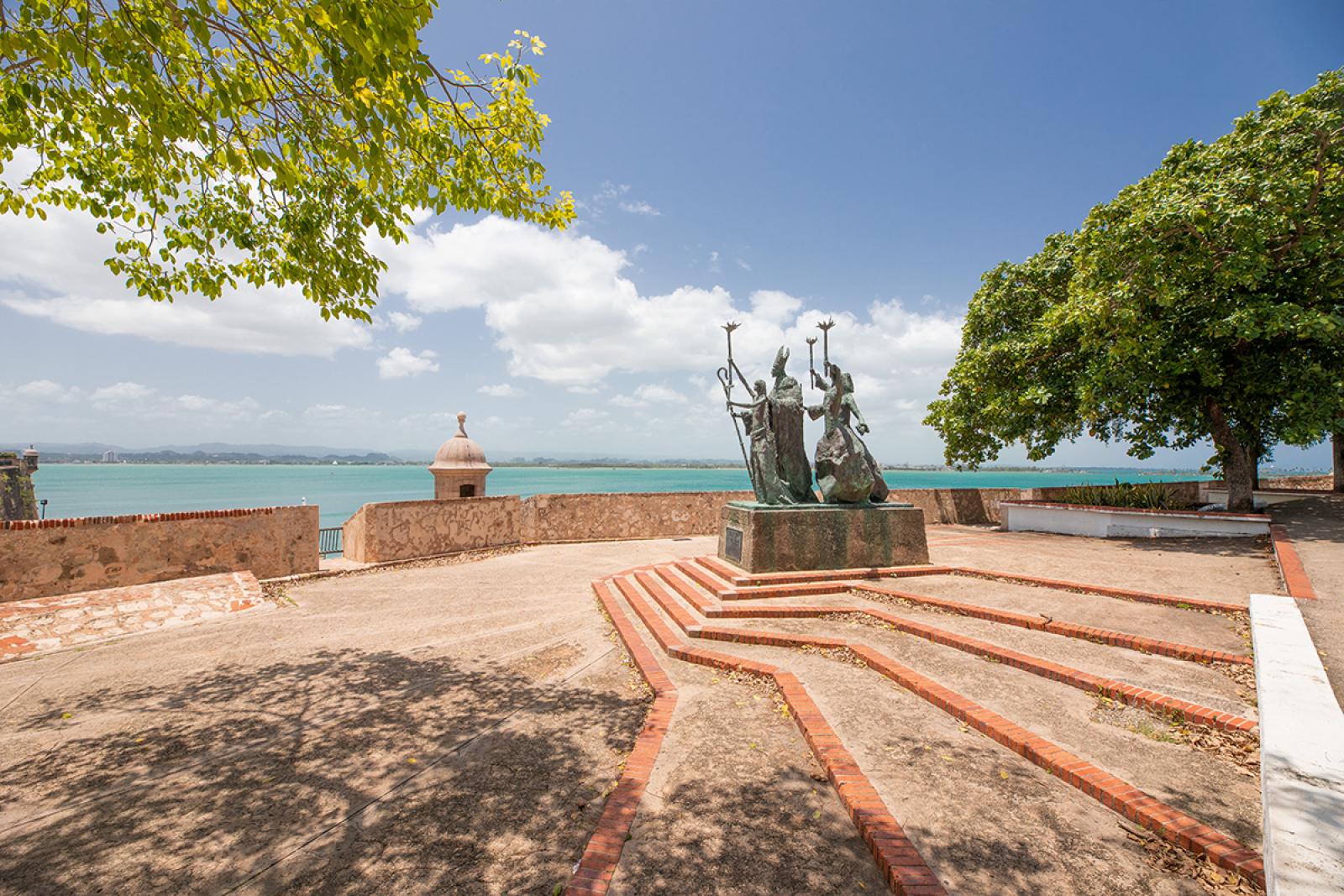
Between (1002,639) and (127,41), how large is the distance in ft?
30.5

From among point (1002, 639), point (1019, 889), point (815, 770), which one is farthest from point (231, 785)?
point (1002, 639)

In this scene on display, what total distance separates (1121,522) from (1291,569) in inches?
246

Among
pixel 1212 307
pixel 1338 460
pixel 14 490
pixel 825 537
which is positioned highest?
pixel 1212 307

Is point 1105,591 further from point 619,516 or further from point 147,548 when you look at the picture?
point 147,548

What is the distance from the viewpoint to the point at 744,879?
2867mm

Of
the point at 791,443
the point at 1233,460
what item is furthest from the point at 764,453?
the point at 1233,460

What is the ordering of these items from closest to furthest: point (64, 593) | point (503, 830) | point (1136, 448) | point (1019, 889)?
point (1019, 889), point (503, 830), point (64, 593), point (1136, 448)

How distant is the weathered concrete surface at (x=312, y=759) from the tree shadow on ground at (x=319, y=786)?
14mm

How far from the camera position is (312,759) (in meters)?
4.10

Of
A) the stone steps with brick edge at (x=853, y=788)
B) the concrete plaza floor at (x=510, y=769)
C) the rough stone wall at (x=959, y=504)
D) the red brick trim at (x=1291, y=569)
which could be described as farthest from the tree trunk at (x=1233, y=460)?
the stone steps with brick edge at (x=853, y=788)

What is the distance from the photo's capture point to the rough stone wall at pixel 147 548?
350 inches

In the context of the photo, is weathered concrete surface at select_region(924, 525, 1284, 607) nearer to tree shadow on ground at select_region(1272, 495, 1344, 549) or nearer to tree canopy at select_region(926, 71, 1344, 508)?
tree shadow on ground at select_region(1272, 495, 1344, 549)

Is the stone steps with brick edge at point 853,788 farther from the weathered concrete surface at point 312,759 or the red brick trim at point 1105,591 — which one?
the red brick trim at point 1105,591

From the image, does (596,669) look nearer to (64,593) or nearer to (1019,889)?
(1019,889)
